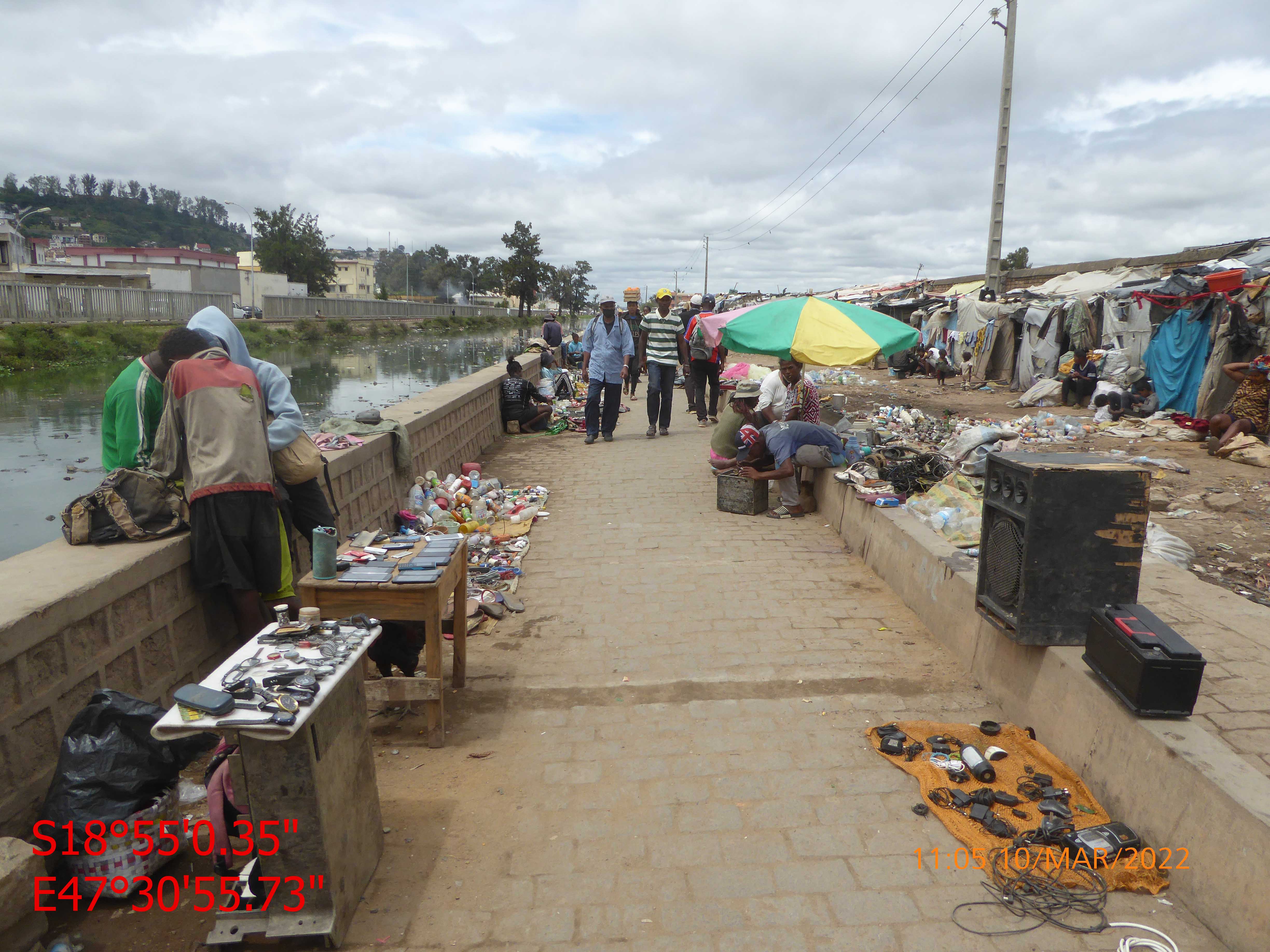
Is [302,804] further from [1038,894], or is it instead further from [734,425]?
[734,425]

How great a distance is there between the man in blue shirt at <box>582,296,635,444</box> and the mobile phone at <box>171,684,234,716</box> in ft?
27.8

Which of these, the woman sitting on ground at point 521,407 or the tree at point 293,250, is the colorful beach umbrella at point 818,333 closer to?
the woman sitting on ground at point 521,407

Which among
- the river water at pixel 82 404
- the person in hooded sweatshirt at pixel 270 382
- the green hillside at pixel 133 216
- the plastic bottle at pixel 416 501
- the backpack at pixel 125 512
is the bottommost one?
the river water at pixel 82 404

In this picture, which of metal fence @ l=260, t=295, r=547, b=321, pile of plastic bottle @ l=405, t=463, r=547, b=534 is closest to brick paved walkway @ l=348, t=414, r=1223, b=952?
pile of plastic bottle @ l=405, t=463, r=547, b=534

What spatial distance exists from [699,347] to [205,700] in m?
10.5

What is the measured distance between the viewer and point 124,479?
Answer: 3363mm

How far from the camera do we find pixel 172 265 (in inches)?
3300

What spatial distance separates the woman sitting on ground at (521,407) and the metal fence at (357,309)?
43831 millimetres

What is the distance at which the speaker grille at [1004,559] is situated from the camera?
3459 millimetres

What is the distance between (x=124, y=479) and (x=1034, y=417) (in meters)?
13.3

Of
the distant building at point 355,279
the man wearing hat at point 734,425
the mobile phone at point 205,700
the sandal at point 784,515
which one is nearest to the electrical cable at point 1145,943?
the mobile phone at point 205,700

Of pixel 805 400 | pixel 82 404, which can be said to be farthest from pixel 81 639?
pixel 82 404

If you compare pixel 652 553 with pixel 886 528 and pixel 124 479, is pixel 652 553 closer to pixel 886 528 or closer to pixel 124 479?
pixel 886 528

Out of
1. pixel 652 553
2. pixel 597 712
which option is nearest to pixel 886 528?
pixel 652 553
